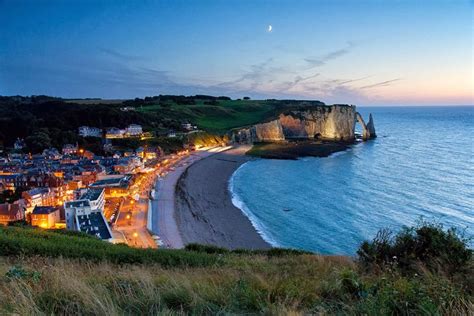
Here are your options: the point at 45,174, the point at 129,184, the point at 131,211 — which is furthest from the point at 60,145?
the point at 131,211

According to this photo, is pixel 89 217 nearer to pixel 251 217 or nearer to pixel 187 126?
pixel 251 217

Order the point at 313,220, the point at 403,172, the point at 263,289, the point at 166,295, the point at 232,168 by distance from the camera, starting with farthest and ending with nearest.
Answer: the point at 232,168, the point at 403,172, the point at 313,220, the point at 263,289, the point at 166,295

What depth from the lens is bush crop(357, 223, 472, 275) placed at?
6.10 metres

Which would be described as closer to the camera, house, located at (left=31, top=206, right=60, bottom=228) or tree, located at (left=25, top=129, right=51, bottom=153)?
house, located at (left=31, top=206, right=60, bottom=228)

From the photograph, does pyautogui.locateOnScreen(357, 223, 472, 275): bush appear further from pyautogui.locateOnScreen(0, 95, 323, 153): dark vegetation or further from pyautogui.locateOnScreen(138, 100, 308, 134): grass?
pyautogui.locateOnScreen(138, 100, 308, 134): grass

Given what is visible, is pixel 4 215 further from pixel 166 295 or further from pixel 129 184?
pixel 166 295

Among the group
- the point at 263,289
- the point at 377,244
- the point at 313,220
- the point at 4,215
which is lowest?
the point at 313,220

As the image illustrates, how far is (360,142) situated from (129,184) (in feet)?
207

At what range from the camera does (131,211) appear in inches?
1242

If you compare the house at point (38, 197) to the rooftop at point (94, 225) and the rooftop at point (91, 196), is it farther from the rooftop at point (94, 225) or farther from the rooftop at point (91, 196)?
the rooftop at point (94, 225)

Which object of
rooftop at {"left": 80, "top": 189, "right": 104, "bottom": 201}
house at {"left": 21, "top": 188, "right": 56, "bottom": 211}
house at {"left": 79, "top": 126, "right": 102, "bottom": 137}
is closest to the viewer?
rooftop at {"left": 80, "top": 189, "right": 104, "bottom": 201}

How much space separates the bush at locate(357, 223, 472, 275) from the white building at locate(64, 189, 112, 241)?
18.2 meters

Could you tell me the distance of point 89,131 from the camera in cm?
7581

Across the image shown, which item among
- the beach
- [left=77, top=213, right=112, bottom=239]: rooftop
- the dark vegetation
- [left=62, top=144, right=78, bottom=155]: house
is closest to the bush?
the beach
